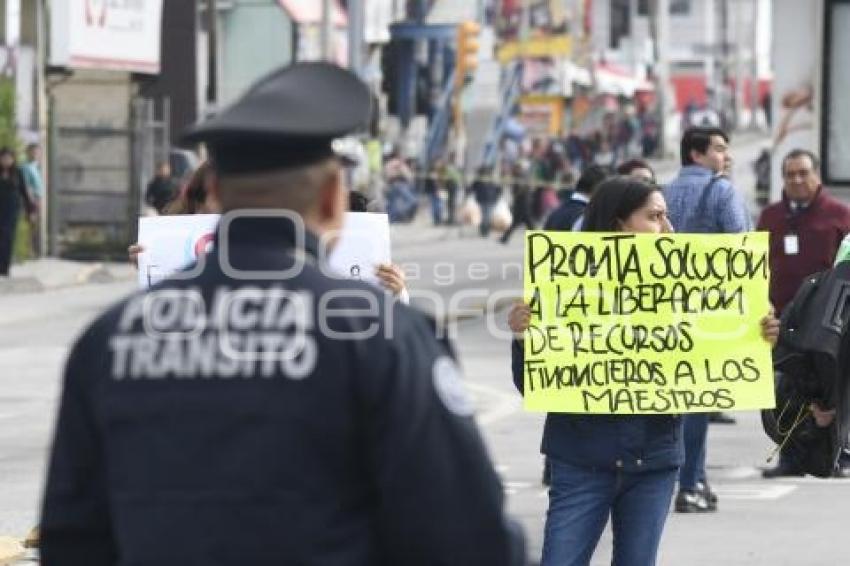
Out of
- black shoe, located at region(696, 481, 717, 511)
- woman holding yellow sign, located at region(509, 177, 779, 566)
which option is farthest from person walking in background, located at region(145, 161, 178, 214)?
woman holding yellow sign, located at region(509, 177, 779, 566)

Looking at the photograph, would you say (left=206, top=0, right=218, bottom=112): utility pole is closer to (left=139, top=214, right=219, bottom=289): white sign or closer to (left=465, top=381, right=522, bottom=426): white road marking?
(left=465, top=381, right=522, bottom=426): white road marking

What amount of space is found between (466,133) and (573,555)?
5853cm

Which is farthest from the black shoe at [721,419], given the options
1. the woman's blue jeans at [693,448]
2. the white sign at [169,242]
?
the white sign at [169,242]

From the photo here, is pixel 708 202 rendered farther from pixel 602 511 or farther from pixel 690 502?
pixel 602 511

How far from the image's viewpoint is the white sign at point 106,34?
3631cm

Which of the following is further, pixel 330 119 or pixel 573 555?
pixel 573 555

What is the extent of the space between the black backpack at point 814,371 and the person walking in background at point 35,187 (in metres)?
25.8

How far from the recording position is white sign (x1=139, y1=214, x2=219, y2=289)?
30.9ft

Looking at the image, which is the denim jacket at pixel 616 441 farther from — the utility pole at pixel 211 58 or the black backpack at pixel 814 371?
the utility pole at pixel 211 58

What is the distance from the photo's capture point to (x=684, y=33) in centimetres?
Answer: 13375

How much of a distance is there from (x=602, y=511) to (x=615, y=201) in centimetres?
99

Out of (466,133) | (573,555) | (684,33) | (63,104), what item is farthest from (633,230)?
(684,33)

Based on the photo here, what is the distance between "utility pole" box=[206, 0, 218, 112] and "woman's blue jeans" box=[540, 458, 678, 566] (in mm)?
40559

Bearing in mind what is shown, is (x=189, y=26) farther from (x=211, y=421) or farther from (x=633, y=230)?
(x=211, y=421)
